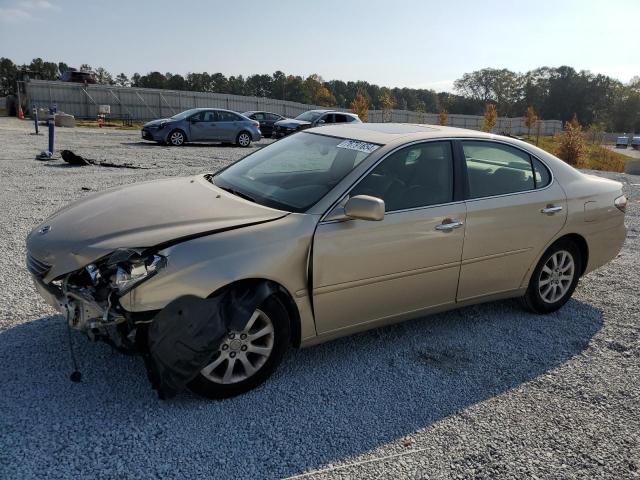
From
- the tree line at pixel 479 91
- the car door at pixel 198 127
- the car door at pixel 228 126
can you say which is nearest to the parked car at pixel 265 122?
the car door at pixel 228 126

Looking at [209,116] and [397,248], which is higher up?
[209,116]

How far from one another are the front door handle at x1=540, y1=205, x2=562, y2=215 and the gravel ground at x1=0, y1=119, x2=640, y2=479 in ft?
3.17

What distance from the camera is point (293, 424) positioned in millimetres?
2943

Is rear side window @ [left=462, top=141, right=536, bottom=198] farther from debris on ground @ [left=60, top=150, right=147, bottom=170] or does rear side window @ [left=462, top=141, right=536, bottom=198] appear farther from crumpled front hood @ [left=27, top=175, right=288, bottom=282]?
debris on ground @ [left=60, top=150, right=147, bottom=170]

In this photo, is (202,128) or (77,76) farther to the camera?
(77,76)

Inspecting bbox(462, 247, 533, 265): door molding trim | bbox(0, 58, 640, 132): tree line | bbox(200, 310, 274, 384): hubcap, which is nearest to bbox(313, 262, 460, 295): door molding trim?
bbox(462, 247, 533, 265): door molding trim

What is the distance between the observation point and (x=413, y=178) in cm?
386

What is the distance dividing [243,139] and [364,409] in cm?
1850

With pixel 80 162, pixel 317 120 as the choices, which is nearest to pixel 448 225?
pixel 80 162

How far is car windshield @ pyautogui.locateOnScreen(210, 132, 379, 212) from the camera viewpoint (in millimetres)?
3597

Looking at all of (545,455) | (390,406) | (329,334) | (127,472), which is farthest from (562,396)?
(127,472)

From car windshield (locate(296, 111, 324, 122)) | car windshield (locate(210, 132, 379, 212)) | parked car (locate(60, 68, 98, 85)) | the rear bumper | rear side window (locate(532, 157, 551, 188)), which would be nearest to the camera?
car windshield (locate(210, 132, 379, 212))

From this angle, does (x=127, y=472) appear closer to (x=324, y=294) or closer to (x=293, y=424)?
(x=293, y=424)

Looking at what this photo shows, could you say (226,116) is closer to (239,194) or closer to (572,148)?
(239,194)
